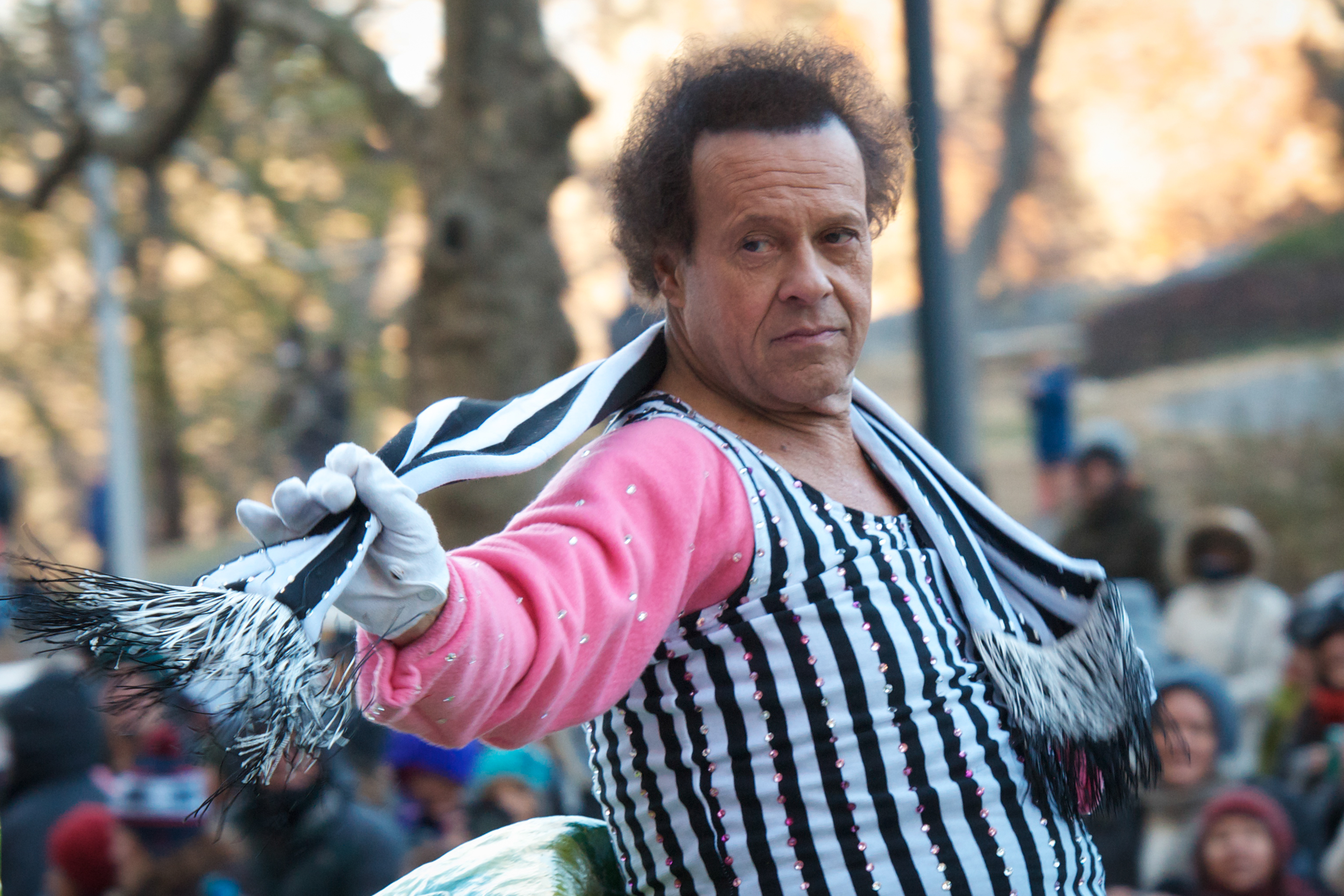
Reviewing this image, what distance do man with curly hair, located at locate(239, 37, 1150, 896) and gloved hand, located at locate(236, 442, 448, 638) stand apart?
11mm

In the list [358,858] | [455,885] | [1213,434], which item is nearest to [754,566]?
[455,885]

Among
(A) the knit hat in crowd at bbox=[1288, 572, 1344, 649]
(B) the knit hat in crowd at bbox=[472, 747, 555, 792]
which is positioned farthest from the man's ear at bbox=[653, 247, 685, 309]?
(A) the knit hat in crowd at bbox=[1288, 572, 1344, 649]

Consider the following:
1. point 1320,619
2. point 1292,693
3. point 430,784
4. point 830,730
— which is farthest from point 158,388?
point 830,730

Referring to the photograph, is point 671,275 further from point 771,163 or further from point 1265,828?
point 1265,828

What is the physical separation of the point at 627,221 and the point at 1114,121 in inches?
575

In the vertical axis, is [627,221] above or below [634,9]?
below

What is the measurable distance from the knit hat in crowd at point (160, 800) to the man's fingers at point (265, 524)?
108 inches

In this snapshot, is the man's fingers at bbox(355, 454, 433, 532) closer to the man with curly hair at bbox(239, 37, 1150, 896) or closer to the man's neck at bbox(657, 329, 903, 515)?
the man with curly hair at bbox(239, 37, 1150, 896)

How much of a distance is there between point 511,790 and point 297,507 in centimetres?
283

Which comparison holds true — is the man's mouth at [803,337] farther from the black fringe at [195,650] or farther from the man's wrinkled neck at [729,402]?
the black fringe at [195,650]

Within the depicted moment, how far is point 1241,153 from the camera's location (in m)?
14.0

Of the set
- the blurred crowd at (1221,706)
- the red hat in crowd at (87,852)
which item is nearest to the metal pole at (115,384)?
the red hat in crowd at (87,852)

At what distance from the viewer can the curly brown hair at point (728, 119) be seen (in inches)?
67.1

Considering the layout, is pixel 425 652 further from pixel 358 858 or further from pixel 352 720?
pixel 358 858
